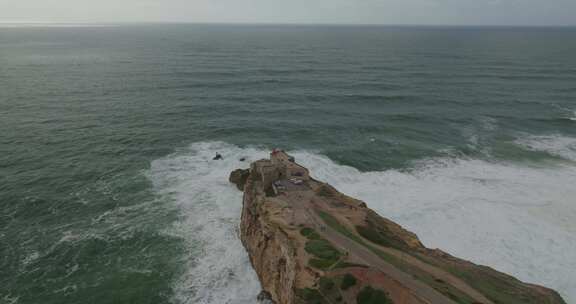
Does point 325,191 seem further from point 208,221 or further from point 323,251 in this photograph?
point 208,221

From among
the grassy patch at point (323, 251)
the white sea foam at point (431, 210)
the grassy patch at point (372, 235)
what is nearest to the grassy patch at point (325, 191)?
the grassy patch at point (372, 235)

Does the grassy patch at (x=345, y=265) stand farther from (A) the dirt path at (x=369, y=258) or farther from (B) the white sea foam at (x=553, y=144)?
(B) the white sea foam at (x=553, y=144)

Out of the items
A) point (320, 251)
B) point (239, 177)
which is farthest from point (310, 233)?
point (239, 177)

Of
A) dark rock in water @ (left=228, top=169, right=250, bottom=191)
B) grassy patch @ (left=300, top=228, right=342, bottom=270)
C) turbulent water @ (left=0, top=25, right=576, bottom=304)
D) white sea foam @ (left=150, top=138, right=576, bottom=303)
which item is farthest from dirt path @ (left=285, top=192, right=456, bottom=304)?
dark rock in water @ (left=228, top=169, right=250, bottom=191)

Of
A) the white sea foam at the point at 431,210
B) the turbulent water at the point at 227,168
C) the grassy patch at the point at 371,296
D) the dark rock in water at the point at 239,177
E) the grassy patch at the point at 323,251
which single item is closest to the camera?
the grassy patch at the point at 371,296

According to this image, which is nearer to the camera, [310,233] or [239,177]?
[310,233]
